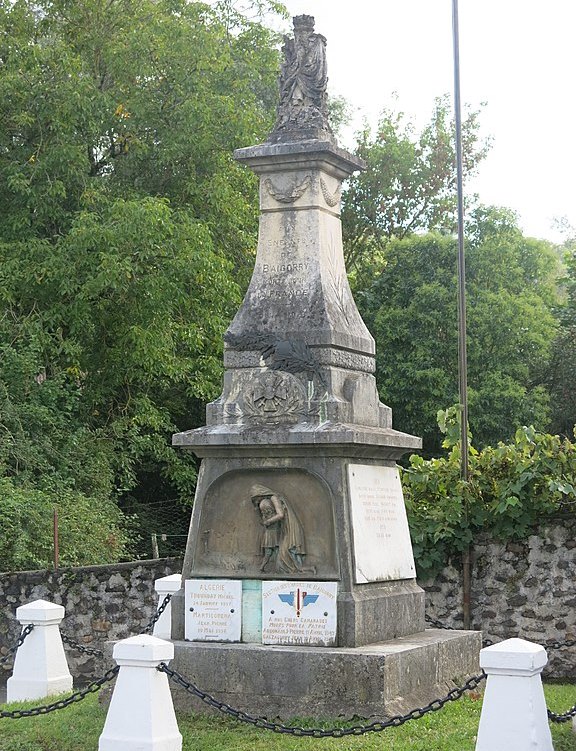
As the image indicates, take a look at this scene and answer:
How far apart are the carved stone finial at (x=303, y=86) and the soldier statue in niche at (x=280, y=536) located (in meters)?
3.04

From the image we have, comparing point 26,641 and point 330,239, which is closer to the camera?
point 330,239

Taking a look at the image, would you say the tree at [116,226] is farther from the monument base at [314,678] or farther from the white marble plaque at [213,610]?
the monument base at [314,678]

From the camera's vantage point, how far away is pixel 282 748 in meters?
9.11

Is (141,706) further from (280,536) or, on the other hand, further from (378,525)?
(378,525)

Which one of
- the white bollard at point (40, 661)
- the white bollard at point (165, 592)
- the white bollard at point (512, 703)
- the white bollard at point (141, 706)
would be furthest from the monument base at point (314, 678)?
the white bollard at point (165, 592)

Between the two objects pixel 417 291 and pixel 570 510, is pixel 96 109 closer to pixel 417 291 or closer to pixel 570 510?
pixel 417 291

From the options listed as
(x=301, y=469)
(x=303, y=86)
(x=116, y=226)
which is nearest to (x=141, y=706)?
(x=301, y=469)

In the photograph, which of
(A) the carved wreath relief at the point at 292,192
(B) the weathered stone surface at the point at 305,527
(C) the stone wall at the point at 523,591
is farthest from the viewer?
(C) the stone wall at the point at 523,591

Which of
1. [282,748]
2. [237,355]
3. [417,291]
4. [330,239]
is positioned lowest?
Result: [282,748]

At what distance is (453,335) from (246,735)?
64.1 feet

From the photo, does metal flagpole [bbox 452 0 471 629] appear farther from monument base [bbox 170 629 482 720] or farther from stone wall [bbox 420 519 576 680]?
monument base [bbox 170 629 482 720]

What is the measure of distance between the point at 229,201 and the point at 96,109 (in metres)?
2.68

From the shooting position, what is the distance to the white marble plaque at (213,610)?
416 inches

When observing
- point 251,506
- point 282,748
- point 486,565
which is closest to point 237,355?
point 251,506
